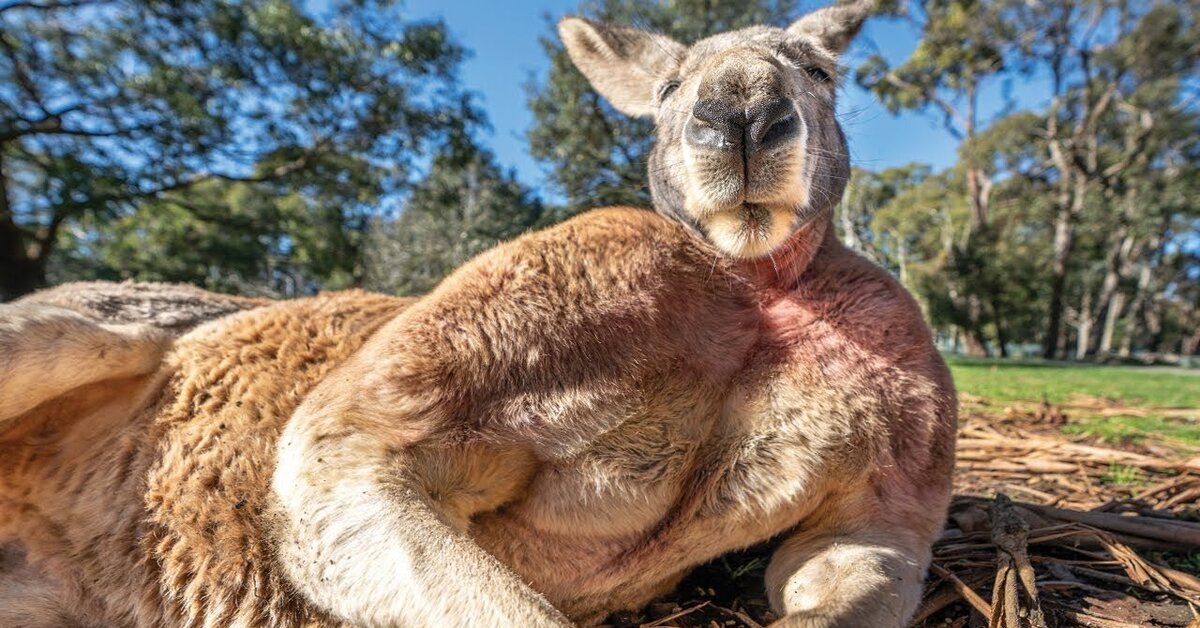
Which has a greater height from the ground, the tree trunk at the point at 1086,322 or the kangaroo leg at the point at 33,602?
the tree trunk at the point at 1086,322

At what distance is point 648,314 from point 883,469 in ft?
2.45

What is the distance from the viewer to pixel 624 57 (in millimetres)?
2721

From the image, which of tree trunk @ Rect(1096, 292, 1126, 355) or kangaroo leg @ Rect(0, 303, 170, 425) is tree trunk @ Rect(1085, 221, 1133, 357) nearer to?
tree trunk @ Rect(1096, 292, 1126, 355)

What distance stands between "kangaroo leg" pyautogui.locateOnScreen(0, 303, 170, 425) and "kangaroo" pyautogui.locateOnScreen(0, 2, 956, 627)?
0.10 feet

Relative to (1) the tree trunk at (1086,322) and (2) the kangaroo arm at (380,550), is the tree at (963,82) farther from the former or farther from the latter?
(2) the kangaroo arm at (380,550)

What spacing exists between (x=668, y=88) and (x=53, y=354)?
2.28 meters

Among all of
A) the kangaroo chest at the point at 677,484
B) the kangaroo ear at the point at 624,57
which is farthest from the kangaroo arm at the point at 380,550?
the kangaroo ear at the point at 624,57

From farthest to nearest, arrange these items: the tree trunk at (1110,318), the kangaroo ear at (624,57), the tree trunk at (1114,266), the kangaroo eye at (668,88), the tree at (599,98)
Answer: the tree trunk at (1110,318) < the tree trunk at (1114,266) < the tree at (599,98) < the kangaroo ear at (624,57) < the kangaroo eye at (668,88)

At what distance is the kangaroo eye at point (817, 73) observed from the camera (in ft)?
7.34

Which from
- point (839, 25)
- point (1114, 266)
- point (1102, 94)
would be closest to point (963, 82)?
point (1102, 94)

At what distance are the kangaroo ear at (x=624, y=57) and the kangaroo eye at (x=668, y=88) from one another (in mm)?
60

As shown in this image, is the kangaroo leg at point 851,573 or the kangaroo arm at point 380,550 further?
the kangaroo leg at point 851,573

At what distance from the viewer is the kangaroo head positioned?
1520 millimetres

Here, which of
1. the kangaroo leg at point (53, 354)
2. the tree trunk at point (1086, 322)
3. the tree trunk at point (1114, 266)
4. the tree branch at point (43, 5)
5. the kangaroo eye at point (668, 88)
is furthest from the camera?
the tree trunk at point (1086, 322)
